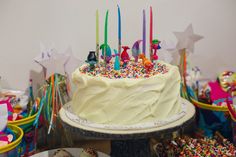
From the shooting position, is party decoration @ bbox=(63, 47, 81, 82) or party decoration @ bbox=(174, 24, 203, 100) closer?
party decoration @ bbox=(63, 47, 81, 82)

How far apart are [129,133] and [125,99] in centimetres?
14

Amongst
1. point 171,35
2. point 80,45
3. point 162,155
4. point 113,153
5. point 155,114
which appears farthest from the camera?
point 171,35

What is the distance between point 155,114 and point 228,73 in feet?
3.48

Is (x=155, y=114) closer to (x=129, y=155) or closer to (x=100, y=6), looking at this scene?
(x=129, y=155)

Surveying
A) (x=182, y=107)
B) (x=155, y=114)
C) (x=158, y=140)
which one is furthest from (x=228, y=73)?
(x=155, y=114)

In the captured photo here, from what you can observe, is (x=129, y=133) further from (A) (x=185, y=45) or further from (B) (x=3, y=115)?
(A) (x=185, y=45)

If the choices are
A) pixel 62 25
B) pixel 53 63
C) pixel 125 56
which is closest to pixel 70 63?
pixel 53 63

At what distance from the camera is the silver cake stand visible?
123 cm

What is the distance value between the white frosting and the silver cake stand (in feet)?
0.23

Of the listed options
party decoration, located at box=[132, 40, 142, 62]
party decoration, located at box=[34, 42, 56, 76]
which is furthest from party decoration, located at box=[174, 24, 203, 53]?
party decoration, located at box=[34, 42, 56, 76]

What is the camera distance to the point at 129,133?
4.03 ft

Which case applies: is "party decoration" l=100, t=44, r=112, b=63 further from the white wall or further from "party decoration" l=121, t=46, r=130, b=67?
the white wall

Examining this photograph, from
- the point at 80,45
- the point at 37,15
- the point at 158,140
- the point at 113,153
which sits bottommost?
the point at 158,140

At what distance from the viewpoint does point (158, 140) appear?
6.47 feet
